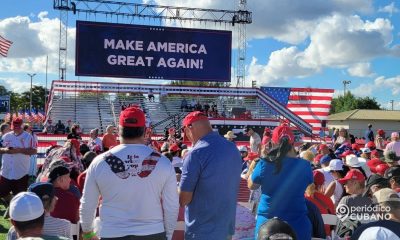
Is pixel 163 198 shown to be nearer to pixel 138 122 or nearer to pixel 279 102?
pixel 138 122

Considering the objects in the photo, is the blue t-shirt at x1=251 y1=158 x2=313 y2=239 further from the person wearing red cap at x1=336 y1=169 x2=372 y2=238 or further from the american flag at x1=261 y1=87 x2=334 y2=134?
the american flag at x1=261 y1=87 x2=334 y2=134

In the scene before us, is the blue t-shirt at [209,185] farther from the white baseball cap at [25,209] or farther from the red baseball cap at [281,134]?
the white baseball cap at [25,209]

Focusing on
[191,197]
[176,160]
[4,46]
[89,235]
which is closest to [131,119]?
[191,197]

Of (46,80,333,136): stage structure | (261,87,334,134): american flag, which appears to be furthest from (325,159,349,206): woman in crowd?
(261,87,334,134): american flag

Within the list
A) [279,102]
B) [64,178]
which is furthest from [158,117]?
[64,178]

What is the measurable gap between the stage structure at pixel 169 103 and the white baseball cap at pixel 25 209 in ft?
89.2

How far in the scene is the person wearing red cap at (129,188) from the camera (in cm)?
342

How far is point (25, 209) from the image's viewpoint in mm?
2957

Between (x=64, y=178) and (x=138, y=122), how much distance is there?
141cm

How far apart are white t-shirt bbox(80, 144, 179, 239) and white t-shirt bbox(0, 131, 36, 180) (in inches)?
213

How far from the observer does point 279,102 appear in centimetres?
3438

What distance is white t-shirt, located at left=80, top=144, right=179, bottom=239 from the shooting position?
3.41 metres

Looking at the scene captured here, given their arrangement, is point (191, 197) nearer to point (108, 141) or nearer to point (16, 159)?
point (16, 159)

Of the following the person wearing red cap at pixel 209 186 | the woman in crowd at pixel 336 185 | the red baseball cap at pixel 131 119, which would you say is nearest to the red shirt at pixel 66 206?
the person wearing red cap at pixel 209 186
